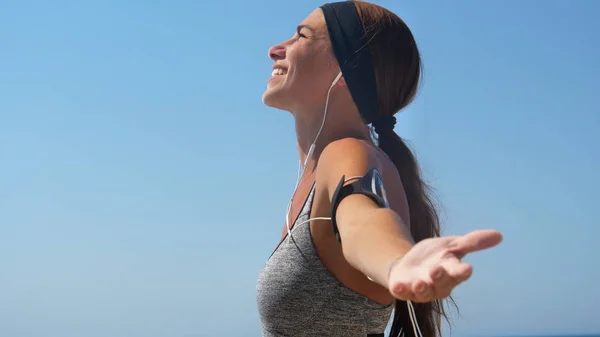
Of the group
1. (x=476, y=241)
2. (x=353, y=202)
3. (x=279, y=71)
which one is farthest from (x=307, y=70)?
(x=476, y=241)

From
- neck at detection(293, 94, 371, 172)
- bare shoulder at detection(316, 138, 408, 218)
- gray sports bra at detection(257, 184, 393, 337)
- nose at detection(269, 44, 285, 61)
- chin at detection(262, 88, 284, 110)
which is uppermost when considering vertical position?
nose at detection(269, 44, 285, 61)

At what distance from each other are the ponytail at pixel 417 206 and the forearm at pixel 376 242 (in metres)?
1.01

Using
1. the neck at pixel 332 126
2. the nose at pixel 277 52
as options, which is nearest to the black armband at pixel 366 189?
the neck at pixel 332 126

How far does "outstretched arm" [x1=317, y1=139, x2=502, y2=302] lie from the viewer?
58.6 inches

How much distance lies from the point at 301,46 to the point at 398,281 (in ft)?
5.63

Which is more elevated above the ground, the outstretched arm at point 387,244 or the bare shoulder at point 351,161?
the bare shoulder at point 351,161

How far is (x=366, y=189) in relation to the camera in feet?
7.10

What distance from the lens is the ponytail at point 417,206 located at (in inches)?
120

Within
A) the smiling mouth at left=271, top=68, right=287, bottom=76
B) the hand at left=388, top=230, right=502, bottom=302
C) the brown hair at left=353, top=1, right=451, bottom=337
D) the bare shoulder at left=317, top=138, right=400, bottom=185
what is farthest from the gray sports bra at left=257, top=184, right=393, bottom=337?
the hand at left=388, top=230, right=502, bottom=302

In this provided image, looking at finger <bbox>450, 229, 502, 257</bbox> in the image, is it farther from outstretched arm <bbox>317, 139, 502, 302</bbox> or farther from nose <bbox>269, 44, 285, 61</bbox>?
nose <bbox>269, 44, 285, 61</bbox>

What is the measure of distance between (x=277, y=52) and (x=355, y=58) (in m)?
0.38

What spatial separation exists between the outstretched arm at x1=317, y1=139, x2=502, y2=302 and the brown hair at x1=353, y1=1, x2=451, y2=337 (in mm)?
566

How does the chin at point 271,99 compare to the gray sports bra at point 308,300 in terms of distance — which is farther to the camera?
the chin at point 271,99

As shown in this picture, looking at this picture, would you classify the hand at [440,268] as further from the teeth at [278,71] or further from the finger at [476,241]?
the teeth at [278,71]
